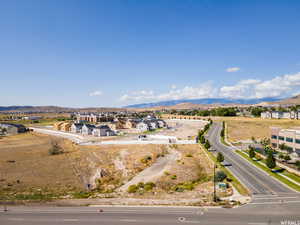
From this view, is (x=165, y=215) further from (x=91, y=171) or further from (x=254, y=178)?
(x=91, y=171)

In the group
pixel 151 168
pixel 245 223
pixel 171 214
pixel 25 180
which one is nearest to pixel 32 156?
pixel 25 180

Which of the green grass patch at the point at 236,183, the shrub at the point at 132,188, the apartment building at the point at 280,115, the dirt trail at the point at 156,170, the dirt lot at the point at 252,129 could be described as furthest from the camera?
the apartment building at the point at 280,115

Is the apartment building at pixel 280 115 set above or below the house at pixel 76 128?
above

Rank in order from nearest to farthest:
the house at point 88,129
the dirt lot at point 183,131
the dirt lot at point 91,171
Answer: the dirt lot at point 91,171 < the dirt lot at point 183,131 < the house at point 88,129

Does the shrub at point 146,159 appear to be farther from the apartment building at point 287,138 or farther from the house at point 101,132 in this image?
the house at point 101,132

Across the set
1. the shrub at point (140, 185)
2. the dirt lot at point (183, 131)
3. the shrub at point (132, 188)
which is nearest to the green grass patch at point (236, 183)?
the shrub at point (140, 185)

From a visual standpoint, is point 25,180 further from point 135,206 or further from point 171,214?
point 171,214
